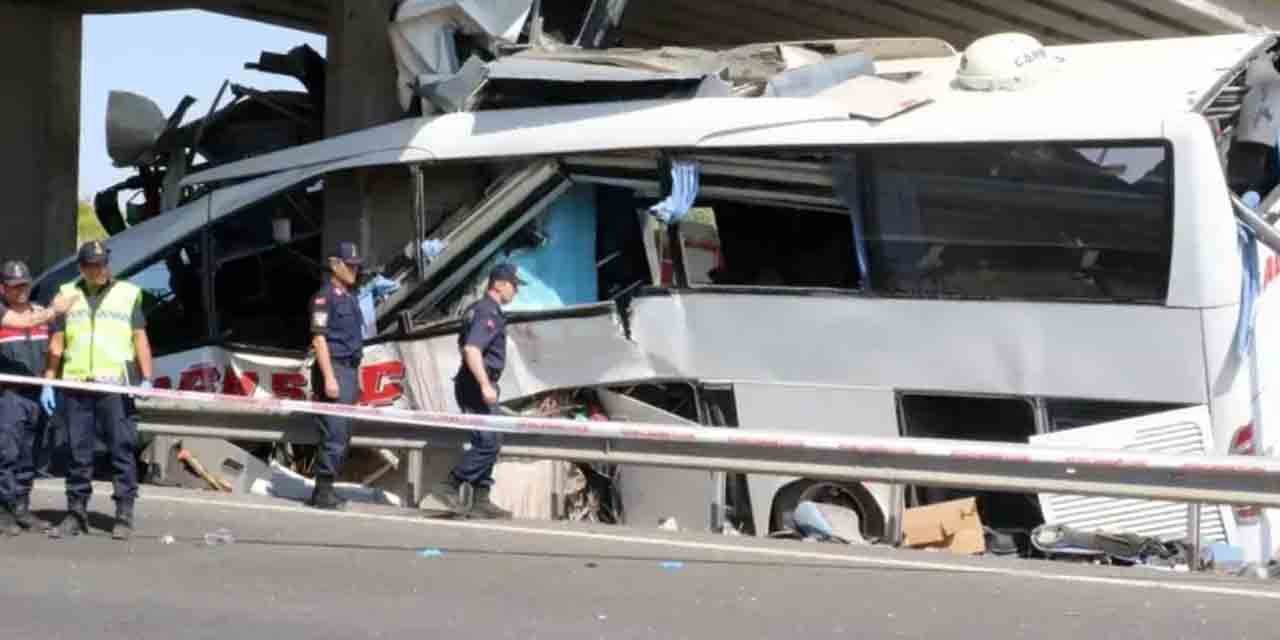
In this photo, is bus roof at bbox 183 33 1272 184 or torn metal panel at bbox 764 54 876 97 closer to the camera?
bus roof at bbox 183 33 1272 184

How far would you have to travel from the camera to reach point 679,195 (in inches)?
Answer: 434

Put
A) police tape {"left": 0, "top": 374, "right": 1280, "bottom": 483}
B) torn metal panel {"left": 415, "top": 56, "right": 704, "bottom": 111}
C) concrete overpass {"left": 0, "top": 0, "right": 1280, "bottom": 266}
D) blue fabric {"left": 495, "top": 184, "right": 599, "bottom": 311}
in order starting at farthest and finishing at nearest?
concrete overpass {"left": 0, "top": 0, "right": 1280, "bottom": 266}, torn metal panel {"left": 415, "top": 56, "right": 704, "bottom": 111}, blue fabric {"left": 495, "top": 184, "right": 599, "bottom": 311}, police tape {"left": 0, "top": 374, "right": 1280, "bottom": 483}

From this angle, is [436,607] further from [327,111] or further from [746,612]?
[327,111]

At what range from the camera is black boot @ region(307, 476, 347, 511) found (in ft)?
35.6

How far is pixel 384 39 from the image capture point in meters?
15.9

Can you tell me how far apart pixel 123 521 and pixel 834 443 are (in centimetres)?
385

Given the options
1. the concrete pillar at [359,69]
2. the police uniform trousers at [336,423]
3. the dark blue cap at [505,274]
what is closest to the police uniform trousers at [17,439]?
the police uniform trousers at [336,423]

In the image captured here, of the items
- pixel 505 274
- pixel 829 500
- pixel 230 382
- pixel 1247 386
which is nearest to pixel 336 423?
pixel 505 274

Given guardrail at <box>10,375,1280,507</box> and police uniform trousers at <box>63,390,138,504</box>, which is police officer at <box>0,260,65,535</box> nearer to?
guardrail at <box>10,375,1280,507</box>

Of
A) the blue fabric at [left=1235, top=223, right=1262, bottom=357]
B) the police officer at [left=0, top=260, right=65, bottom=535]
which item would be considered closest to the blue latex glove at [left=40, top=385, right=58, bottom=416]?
the police officer at [left=0, top=260, right=65, bottom=535]

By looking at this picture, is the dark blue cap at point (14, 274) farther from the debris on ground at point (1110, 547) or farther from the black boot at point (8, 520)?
the debris on ground at point (1110, 547)

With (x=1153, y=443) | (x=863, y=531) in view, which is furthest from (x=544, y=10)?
(x=1153, y=443)

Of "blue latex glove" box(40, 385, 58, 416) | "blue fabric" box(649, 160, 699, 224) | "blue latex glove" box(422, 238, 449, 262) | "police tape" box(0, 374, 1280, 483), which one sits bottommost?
"police tape" box(0, 374, 1280, 483)

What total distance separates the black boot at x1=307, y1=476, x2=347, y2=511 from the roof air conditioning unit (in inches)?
178
